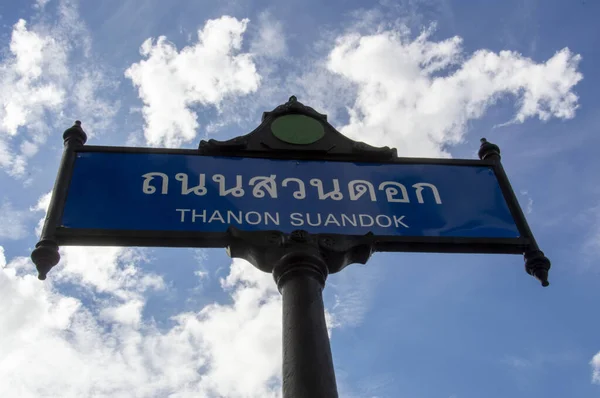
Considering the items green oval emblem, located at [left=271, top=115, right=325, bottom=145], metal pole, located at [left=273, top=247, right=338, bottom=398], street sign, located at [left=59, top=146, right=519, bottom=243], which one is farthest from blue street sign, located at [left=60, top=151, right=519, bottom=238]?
metal pole, located at [left=273, top=247, right=338, bottom=398]

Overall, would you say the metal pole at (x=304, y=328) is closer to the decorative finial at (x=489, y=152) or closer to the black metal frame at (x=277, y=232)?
the black metal frame at (x=277, y=232)

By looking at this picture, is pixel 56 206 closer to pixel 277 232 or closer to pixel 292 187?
pixel 277 232

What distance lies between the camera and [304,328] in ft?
10.2

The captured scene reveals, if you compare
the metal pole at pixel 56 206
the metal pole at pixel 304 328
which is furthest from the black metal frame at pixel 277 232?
the metal pole at pixel 304 328

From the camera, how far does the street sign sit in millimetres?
3879

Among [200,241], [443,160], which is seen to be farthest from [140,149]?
[443,160]

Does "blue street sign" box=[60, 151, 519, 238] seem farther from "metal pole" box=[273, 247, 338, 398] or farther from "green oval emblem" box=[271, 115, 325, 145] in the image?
"metal pole" box=[273, 247, 338, 398]

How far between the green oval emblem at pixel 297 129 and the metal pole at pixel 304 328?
1.28 m

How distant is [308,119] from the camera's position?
4957 millimetres

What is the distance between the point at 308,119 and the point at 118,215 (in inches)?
67.0

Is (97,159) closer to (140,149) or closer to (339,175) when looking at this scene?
(140,149)

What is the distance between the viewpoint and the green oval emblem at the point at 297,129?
4.68 meters

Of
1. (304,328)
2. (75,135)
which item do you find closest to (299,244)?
(304,328)

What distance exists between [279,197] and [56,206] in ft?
4.26
